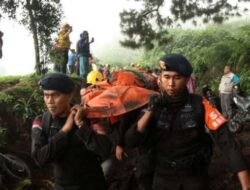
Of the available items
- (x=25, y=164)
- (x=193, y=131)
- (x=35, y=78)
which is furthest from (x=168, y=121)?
(x=35, y=78)

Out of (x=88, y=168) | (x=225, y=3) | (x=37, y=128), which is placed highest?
(x=225, y=3)

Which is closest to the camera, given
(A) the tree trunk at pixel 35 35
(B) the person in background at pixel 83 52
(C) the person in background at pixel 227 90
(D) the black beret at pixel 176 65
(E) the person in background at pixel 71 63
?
(D) the black beret at pixel 176 65

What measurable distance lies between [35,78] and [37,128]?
6585 mm

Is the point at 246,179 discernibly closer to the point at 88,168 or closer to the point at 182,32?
the point at 88,168

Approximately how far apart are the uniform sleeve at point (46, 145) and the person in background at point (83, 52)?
319 inches

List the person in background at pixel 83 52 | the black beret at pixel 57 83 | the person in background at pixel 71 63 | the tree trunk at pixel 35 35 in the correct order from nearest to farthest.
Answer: the black beret at pixel 57 83 → the tree trunk at pixel 35 35 → the person in background at pixel 83 52 → the person in background at pixel 71 63

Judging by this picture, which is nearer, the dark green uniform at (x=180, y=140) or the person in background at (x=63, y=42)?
the dark green uniform at (x=180, y=140)

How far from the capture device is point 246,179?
7.84 ft

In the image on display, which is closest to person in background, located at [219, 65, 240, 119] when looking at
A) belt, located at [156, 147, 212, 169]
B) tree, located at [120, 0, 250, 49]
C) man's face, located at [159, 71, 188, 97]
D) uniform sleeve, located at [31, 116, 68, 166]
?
tree, located at [120, 0, 250, 49]

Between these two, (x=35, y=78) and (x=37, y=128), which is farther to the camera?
(x=35, y=78)

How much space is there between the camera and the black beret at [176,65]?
104 inches

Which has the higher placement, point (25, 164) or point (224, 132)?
point (224, 132)

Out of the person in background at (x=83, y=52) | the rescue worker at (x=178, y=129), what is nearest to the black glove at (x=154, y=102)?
the rescue worker at (x=178, y=129)

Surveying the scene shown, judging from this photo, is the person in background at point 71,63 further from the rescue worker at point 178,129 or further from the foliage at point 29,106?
the rescue worker at point 178,129
